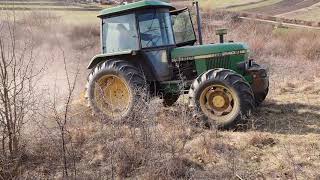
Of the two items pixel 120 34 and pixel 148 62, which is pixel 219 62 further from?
pixel 120 34

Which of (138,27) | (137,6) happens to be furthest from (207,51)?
(137,6)

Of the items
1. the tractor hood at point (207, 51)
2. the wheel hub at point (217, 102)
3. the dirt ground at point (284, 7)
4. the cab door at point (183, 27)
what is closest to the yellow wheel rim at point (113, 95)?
the tractor hood at point (207, 51)

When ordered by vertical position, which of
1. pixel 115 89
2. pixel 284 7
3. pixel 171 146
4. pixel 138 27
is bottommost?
pixel 171 146

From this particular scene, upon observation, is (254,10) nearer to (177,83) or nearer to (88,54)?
(88,54)

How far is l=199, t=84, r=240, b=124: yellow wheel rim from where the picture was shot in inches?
296

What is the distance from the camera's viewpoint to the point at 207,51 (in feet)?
27.2

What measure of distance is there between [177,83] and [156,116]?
1096 millimetres

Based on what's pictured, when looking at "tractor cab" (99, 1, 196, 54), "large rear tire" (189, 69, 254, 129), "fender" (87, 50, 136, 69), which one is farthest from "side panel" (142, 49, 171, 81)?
"large rear tire" (189, 69, 254, 129)

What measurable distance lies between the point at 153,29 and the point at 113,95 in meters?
1.36

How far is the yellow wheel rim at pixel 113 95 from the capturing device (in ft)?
26.6

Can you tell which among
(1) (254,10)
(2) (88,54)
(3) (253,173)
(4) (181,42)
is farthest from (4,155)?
(1) (254,10)

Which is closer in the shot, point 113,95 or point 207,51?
point 207,51

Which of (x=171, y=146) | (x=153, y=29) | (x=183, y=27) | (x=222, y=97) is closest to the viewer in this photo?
(x=171, y=146)

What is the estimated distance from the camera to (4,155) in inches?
228
